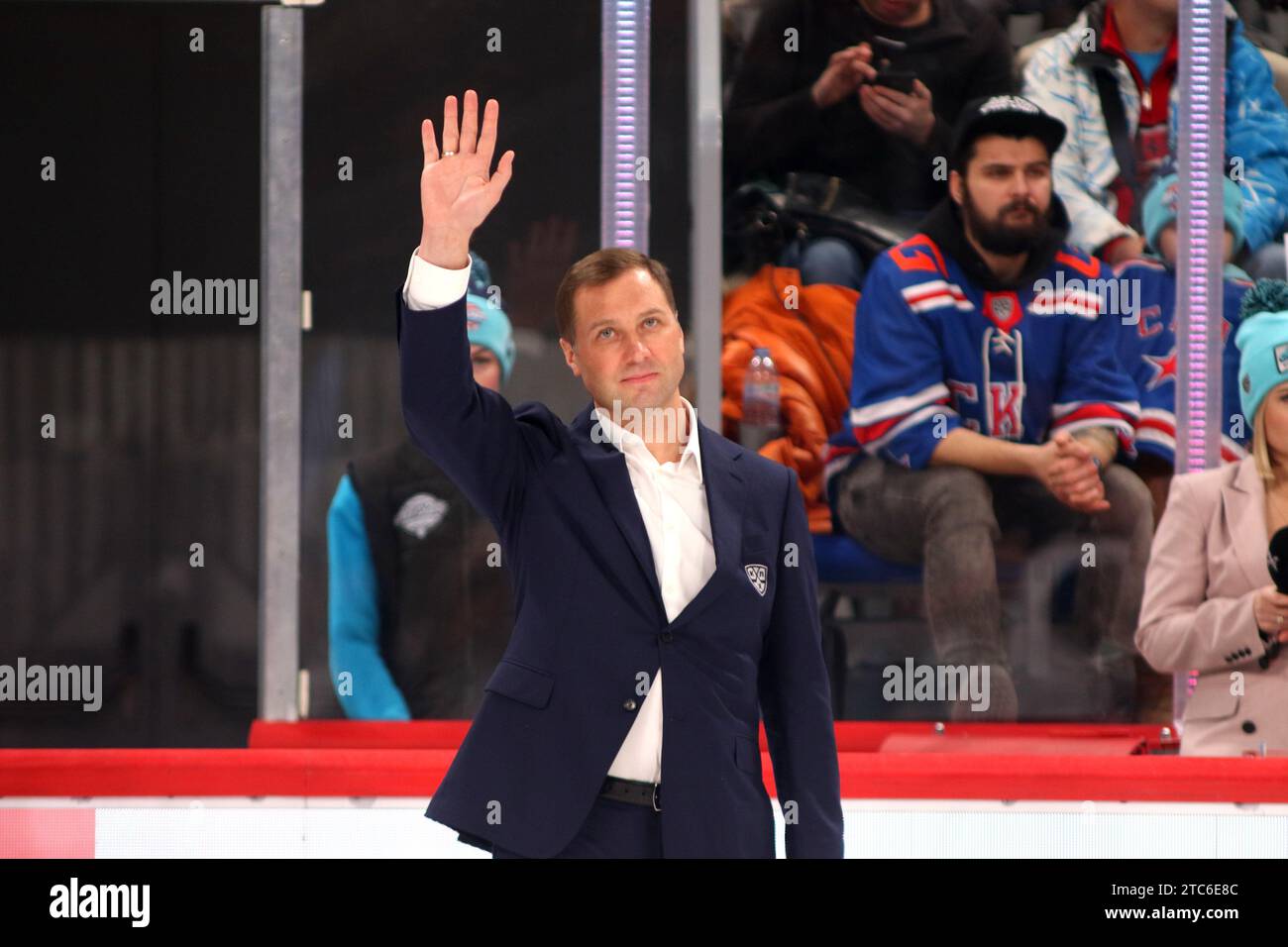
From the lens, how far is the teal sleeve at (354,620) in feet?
15.0

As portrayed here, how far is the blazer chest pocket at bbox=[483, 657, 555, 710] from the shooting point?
7.02 feet

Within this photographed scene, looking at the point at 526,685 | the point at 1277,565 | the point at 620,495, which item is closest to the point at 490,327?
the point at 1277,565

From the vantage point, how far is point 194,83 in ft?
15.4

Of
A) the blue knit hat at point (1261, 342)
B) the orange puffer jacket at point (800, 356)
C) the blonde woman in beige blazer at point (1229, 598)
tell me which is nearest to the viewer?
the blonde woman in beige blazer at point (1229, 598)

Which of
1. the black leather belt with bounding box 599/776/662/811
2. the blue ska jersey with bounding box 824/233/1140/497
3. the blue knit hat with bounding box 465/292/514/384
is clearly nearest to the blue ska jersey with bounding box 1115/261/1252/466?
the blue ska jersey with bounding box 824/233/1140/497

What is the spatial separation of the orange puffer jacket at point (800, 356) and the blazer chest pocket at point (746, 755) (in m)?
2.33

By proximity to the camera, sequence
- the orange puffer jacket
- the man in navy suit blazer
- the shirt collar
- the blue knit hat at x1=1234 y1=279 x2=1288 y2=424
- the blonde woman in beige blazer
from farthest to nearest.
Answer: the orange puffer jacket → the blue knit hat at x1=1234 y1=279 x2=1288 y2=424 → the blonde woman in beige blazer → the shirt collar → the man in navy suit blazer

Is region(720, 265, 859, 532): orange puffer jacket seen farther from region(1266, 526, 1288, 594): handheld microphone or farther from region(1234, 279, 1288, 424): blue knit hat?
region(1266, 526, 1288, 594): handheld microphone

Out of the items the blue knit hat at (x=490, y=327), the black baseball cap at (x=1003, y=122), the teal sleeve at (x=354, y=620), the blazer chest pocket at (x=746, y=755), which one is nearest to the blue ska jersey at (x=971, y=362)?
the black baseball cap at (x=1003, y=122)

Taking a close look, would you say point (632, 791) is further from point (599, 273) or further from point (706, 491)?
point (599, 273)

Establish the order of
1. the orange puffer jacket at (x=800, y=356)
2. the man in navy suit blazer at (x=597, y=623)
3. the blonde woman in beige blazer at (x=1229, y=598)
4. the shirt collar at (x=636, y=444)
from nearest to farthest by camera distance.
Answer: the man in navy suit blazer at (x=597, y=623) < the shirt collar at (x=636, y=444) < the blonde woman in beige blazer at (x=1229, y=598) < the orange puffer jacket at (x=800, y=356)

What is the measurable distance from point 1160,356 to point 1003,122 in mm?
778

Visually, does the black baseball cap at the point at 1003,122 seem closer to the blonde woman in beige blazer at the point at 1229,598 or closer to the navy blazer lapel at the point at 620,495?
the blonde woman in beige blazer at the point at 1229,598
